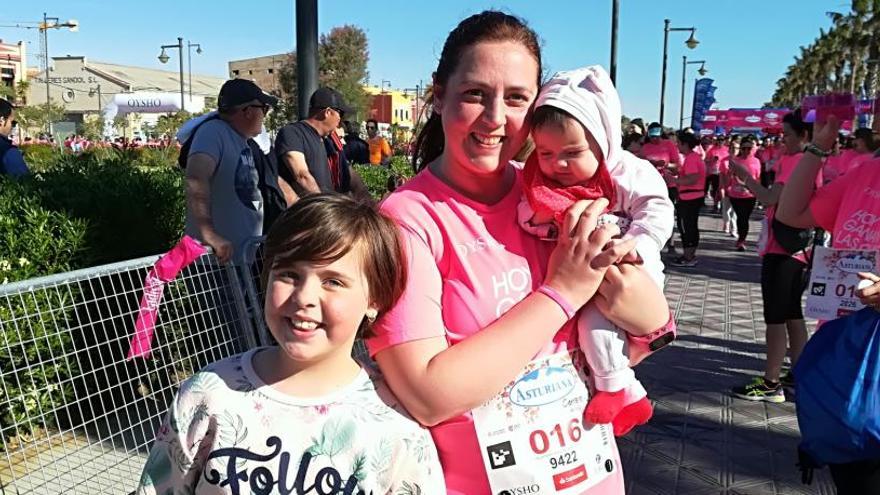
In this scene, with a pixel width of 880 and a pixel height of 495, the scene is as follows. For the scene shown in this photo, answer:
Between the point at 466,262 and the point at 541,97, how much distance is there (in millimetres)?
391

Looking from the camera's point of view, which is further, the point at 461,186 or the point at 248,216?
the point at 248,216

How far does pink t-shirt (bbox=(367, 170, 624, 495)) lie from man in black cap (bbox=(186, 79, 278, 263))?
2.97 metres

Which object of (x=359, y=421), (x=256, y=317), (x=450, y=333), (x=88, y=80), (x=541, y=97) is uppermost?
(x=88, y=80)

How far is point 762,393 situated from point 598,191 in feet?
14.9

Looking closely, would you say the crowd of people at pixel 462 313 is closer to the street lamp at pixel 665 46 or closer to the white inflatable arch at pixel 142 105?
the street lamp at pixel 665 46

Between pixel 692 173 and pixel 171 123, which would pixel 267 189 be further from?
pixel 171 123

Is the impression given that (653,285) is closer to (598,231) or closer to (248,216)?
(598,231)

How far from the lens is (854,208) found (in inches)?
110

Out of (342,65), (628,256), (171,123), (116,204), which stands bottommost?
(116,204)

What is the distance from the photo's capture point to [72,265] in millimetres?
4254

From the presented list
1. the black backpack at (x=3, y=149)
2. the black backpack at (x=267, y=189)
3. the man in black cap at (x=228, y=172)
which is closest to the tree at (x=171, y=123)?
the black backpack at (x=3, y=149)

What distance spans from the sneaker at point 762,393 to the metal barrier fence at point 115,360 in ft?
12.8

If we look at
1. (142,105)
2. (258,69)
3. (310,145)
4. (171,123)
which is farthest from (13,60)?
(310,145)

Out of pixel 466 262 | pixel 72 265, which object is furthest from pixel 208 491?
pixel 72 265
